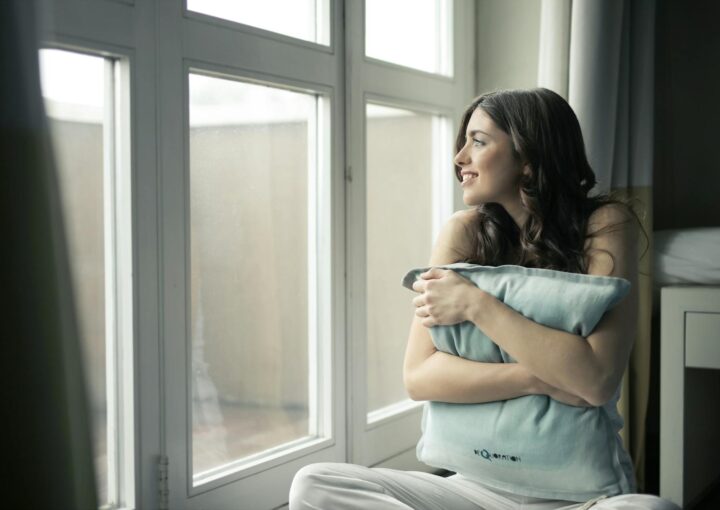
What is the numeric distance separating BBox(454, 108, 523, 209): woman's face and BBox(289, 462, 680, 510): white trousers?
0.50 metres

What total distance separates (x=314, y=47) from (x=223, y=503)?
1.02 metres

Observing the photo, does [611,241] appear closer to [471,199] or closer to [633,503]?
[471,199]

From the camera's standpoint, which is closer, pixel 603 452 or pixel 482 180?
pixel 603 452

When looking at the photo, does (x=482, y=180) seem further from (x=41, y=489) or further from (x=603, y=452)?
(x=41, y=489)

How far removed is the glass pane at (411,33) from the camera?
219 centimetres

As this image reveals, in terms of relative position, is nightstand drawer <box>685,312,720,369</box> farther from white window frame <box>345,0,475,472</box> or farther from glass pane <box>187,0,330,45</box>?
glass pane <box>187,0,330,45</box>

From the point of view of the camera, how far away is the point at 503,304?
4.35 feet

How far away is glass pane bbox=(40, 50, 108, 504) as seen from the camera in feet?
4.66

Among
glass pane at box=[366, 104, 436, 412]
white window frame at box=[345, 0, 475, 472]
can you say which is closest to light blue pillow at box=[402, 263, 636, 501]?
white window frame at box=[345, 0, 475, 472]

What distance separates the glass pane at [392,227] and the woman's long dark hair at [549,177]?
73 cm

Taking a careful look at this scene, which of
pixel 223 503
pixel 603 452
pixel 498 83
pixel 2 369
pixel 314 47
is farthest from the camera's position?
pixel 498 83

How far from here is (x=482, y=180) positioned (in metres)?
1.50

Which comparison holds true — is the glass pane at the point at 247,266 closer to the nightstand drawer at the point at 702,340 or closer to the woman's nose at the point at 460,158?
the woman's nose at the point at 460,158

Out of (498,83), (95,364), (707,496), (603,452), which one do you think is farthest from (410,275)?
(707,496)
